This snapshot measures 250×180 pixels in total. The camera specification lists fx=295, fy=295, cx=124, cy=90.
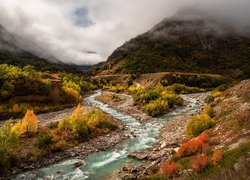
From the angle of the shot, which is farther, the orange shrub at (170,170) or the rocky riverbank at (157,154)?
the rocky riverbank at (157,154)

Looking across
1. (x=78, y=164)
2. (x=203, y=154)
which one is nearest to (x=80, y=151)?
(x=78, y=164)

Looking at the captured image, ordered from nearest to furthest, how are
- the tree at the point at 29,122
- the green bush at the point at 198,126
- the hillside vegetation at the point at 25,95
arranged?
the green bush at the point at 198,126, the tree at the point at 29,122, the hillside vegetation at the point at 25,95

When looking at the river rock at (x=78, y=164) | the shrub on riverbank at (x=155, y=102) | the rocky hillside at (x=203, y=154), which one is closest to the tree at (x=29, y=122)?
the river rock at (x=78, y=164)

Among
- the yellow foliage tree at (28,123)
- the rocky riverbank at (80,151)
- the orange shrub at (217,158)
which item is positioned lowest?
the rocky riverbank at (80,151)

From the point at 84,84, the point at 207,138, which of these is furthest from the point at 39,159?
the point at 84,84

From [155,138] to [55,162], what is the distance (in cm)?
2009

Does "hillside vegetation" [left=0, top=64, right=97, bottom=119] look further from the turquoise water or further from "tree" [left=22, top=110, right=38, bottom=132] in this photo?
the turquoise water

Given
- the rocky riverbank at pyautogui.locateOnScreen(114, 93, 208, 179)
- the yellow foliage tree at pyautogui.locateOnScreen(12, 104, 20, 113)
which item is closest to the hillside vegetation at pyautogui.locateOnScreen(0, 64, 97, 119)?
the yellow foliage tree at pyautogui.locateOnScreen(12, 104, 20, 113)

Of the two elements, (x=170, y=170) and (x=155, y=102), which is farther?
(x=155, y=102)

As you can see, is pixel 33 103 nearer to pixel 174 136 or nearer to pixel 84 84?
pixel 174 136

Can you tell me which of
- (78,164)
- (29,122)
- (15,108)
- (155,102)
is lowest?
(78,164)

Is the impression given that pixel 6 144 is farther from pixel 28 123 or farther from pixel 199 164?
pixel 199 164

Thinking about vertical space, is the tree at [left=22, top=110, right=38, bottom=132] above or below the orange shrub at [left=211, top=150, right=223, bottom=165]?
above

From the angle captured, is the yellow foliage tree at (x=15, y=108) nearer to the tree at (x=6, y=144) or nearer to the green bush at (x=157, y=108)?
the green bush at (x=157, y=108)
